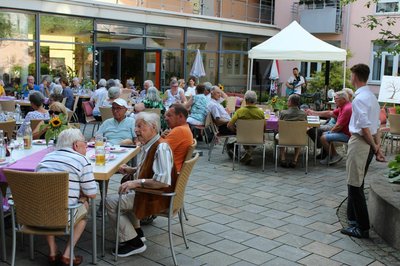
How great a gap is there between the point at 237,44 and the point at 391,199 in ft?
61.5

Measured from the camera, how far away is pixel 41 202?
353 cm

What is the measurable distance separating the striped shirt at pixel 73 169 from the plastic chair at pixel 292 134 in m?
4.57

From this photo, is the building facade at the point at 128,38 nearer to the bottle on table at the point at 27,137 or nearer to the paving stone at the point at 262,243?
the bottle on table at the point at 27,137

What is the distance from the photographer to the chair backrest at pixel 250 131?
7.98 metres

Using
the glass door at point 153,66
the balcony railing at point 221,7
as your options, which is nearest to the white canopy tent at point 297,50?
the balcony railing at point 221,7

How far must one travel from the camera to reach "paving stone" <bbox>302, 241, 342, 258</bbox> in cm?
450

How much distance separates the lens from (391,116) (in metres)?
9.58

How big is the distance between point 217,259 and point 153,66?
600 inches

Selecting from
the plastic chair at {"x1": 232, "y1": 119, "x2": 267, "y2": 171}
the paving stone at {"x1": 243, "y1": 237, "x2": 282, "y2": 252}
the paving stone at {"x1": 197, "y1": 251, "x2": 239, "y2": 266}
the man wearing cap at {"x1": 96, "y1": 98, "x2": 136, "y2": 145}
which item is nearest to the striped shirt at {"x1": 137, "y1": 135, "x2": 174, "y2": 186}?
the paving stone at {"x1": 197, "y1": 251, "x2": 239, "y2": 266}

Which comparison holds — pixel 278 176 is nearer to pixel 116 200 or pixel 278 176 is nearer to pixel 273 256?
pixel 273 256

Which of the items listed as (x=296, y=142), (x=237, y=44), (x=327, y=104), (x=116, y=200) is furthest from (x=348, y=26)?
(x=116, y=200)

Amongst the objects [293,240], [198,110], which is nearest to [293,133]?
[198,110]

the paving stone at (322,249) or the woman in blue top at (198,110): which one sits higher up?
the woman in blue top at (198,110)

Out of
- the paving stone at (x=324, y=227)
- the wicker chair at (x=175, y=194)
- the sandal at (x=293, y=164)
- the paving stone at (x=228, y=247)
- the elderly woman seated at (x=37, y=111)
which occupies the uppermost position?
the elderly woman seated at (x=37, y=111)
